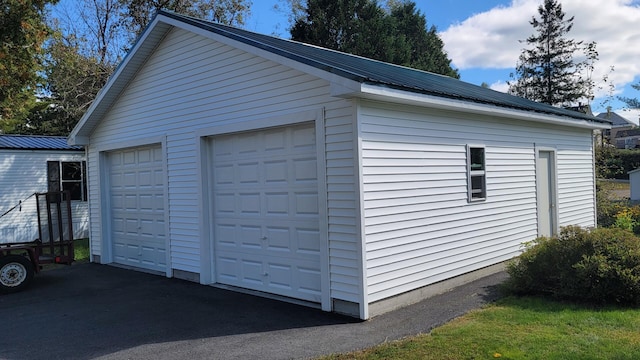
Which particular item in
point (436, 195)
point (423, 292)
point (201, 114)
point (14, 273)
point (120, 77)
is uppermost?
point (120, 77)

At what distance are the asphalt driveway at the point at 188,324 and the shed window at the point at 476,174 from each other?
1.43 meters

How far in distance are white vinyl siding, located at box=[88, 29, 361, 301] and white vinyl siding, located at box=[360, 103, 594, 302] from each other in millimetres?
316

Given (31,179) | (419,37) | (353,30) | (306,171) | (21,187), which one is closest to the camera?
(306,171)

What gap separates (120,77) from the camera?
396 inches

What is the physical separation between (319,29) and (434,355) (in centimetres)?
2545

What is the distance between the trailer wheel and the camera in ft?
28.1

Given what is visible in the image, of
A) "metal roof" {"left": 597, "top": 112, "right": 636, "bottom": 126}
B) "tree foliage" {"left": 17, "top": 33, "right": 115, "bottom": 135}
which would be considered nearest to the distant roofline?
"tree foliage" {"left": 17, "top": 33, "right": 115, "bottom": 135}

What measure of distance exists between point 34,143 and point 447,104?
1437 cm

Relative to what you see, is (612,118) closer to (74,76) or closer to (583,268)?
(74,76)

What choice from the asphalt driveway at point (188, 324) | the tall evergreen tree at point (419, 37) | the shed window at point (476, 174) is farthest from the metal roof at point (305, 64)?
the tall evergreen tree at point (419, 37)

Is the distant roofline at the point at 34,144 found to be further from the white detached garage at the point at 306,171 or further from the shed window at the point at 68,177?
the white detached garage at the point at 306,171

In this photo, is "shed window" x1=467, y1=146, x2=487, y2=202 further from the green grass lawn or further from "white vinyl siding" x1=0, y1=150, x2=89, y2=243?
"white vinyl siding" x1=0, y1=150, x2=89, y2=243

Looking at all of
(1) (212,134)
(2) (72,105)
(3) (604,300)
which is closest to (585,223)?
(3) (604,300)

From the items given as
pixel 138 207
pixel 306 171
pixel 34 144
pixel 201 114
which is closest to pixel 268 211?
pixel 306 171
